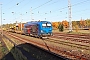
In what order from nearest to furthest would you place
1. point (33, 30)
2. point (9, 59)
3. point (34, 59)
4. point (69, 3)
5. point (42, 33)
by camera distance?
1. point (34, 59)
2. point (9, 59)
3. point (42, 33)
4. point (33, 30)
5. point (69, 3)

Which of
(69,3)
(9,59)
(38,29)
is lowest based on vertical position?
(9,59)

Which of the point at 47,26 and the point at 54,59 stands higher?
the point at 47,26

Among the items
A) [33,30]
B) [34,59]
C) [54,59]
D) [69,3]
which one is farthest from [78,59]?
[69,3]

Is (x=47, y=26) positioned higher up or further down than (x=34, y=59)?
higher up

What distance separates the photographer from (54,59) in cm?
1216

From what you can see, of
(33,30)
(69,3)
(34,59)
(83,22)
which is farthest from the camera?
(83,22)

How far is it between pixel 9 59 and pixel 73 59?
547cm

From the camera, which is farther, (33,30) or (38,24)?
(33,30)

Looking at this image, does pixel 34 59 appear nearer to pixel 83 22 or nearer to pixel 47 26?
pixel 47 26

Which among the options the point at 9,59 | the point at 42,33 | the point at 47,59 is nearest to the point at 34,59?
the point at 47,59

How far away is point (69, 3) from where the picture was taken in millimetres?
40000

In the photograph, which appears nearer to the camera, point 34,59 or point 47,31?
point 34,59

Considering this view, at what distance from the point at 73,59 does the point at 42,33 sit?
2071 cm

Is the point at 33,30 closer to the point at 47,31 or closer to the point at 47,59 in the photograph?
the point at 47,31
